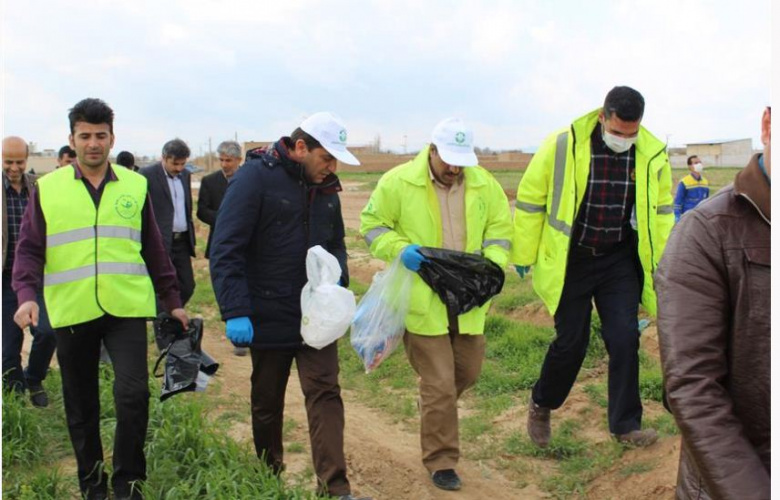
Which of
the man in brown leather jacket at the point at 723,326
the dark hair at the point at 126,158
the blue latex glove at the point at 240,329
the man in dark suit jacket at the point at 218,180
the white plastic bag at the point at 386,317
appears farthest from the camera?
the dark hair at the point at 126,158

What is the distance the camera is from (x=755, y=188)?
6.67ft

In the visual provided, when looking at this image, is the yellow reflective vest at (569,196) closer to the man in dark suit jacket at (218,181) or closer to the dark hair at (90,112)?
the dark hair at (90,112)

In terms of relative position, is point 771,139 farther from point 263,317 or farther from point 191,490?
point 191,490

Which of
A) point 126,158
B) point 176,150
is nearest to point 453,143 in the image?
point 176,150

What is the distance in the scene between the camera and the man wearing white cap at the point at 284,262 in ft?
13.4

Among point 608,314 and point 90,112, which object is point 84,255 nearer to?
point 90,112

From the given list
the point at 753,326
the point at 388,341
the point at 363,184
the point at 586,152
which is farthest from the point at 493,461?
the point at 363,184

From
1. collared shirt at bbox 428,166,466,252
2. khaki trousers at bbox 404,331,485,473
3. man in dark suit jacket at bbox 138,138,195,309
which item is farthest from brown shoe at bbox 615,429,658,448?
man in dark suit jacket at bbox 138,138,195,309

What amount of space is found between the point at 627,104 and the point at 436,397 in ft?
6.15

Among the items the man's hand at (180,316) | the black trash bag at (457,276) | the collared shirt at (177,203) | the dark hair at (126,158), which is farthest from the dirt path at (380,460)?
the dark hair at (126,158)

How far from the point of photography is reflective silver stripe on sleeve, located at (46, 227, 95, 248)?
4.02 meters

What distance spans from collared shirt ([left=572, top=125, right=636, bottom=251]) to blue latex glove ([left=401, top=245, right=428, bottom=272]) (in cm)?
93

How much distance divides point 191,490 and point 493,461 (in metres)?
1.97

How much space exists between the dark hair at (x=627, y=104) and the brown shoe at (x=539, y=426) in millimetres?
1831
